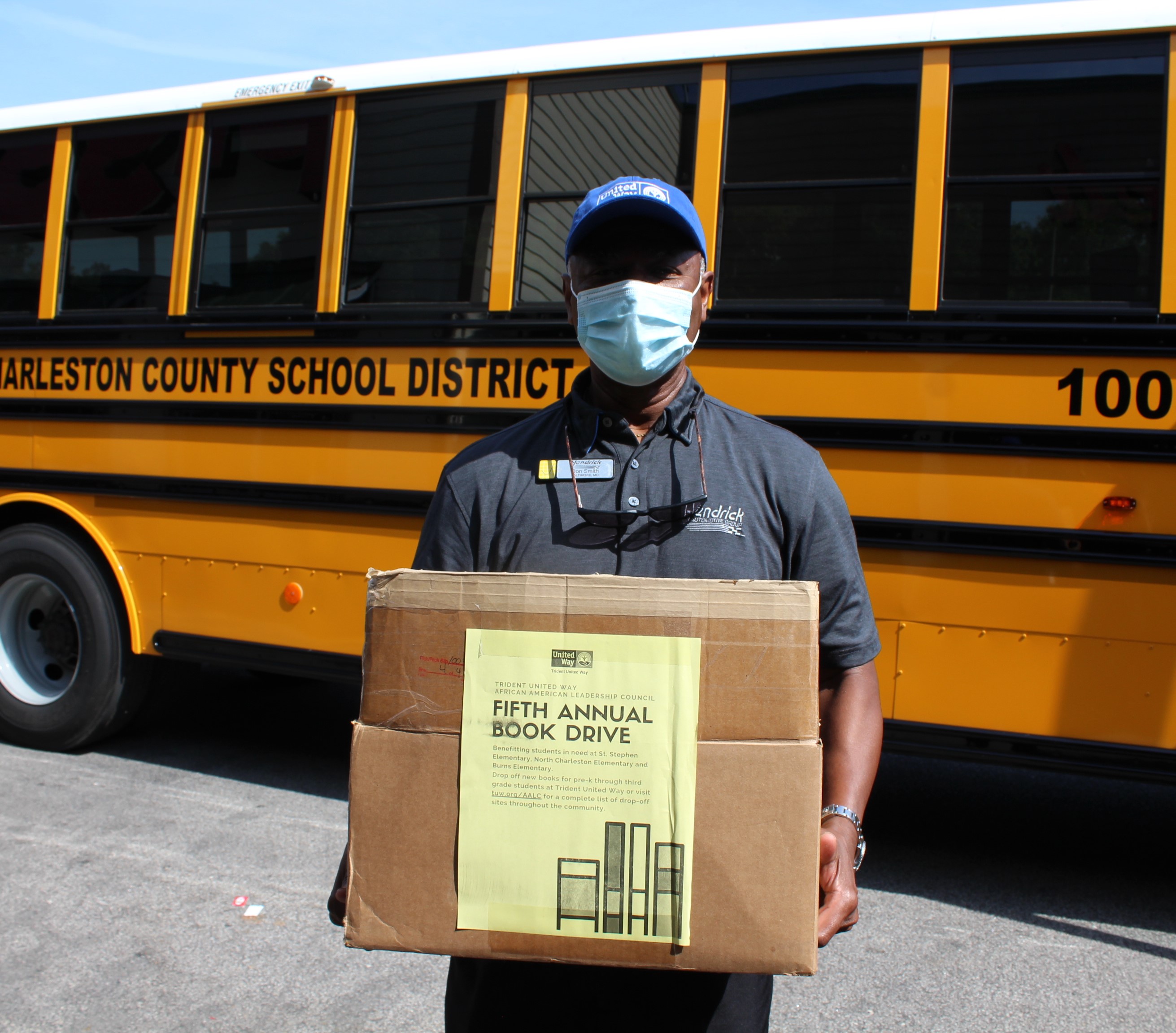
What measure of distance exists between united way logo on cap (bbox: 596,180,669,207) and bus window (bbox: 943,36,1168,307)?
2.19 m

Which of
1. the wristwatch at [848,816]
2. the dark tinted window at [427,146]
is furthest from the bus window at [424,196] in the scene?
the wristwatch at [848,816]

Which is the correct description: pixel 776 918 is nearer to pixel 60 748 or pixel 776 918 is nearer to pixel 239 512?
pixel 239 512

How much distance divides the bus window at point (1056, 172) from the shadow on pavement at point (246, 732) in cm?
325

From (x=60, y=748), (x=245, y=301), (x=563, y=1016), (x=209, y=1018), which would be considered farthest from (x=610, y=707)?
(x=60, y=748)

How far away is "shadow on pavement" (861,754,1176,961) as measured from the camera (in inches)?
136

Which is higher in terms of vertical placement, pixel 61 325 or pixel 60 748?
pixel 61 325

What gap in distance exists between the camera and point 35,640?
16.1 ft

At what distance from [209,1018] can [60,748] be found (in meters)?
2.53

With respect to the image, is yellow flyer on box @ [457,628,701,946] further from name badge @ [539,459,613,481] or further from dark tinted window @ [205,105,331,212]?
dark tinted window @ [205,105,331,212]

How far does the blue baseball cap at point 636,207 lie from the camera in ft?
4.92

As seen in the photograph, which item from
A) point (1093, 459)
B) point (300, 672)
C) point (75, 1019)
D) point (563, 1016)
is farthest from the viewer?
point (300, 672)

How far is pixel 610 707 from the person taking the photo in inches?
46.2

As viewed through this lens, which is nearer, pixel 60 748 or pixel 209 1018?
pixel 209 1018

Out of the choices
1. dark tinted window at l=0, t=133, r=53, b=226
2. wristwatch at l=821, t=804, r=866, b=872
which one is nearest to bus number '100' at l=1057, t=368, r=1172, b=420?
wristwatch at l=821, t=804, r=866, b=872
